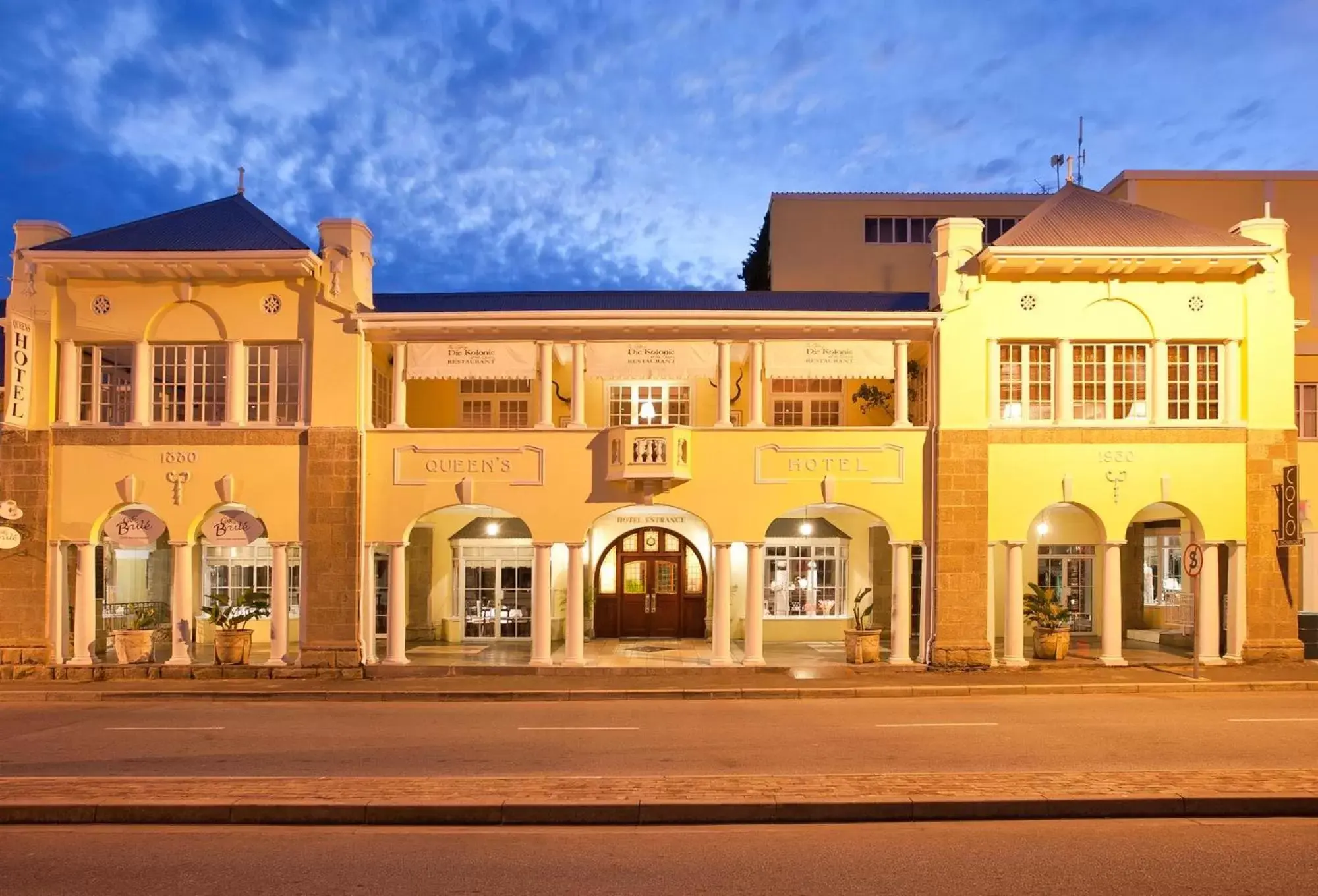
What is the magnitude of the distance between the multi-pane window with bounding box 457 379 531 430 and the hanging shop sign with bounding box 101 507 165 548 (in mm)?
6512

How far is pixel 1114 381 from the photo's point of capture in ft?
66.8

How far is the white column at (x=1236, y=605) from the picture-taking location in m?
19.8

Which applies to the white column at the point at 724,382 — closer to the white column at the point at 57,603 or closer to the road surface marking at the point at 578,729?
the road surface marking at the point at 578,729

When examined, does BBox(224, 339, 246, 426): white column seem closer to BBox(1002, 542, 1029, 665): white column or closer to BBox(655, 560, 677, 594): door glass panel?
BBox(655, 560, 677, 594): door glass panel

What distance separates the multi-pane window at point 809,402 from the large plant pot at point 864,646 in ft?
16.4

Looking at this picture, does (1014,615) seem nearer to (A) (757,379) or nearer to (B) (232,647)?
(A) (757,379)

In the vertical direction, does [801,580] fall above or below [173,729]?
above

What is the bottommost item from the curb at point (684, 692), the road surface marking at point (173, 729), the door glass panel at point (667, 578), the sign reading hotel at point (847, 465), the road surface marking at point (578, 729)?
the curb at point (684, 692)

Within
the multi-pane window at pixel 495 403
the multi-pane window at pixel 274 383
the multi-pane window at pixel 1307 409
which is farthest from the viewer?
the multi-pane window at pixel 1307 409

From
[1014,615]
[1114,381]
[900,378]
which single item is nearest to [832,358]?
[900,378]

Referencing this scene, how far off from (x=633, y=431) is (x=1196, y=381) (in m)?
10.7

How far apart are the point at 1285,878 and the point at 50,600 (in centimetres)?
1995

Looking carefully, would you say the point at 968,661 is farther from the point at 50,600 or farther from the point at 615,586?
the point at 50,600

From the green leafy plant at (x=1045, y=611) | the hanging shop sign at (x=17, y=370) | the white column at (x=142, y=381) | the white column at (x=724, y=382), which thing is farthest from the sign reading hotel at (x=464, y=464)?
the green leafy plant at (x=1045, y=611)
